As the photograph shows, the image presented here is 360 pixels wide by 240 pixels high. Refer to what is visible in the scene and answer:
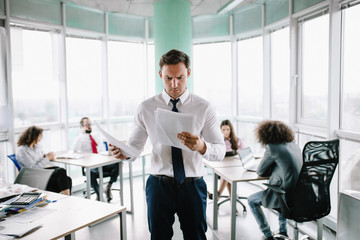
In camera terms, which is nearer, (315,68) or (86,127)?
(315,68)

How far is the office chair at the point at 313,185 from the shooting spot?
242cm

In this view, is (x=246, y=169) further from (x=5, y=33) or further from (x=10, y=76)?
(x=5, y=33)

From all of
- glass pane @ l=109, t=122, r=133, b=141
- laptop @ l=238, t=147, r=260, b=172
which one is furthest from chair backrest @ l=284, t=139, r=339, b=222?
glass pane @ l=109, t=122, r=133, b=141

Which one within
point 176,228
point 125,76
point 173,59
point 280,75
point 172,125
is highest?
point 125,76

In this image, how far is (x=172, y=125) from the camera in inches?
59.3

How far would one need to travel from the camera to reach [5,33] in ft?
13.2

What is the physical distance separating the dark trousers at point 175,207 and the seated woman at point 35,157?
A: 2507mm

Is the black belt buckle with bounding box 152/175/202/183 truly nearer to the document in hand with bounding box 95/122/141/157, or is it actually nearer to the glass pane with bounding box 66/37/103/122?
the document in hand with bounding box 95/122/141/157

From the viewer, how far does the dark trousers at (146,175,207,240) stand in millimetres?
1669

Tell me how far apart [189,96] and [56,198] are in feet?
4.49

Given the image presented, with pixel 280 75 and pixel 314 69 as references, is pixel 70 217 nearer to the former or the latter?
pixel 314 69

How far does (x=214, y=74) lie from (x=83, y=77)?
2591 millimetres

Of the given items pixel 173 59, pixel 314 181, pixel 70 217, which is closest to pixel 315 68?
pixel 314 181

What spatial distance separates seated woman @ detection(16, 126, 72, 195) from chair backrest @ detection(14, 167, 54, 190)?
91 centimetres
